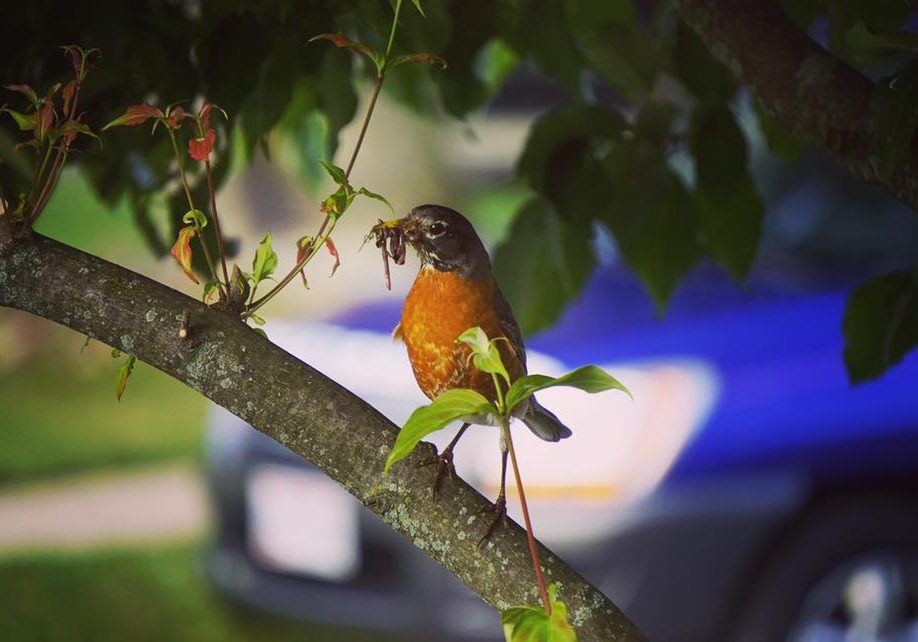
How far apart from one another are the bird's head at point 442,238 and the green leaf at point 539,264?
0.24 meters

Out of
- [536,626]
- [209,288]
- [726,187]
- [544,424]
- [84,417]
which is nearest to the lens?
[536,626]

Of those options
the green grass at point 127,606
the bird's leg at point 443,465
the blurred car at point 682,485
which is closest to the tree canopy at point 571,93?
the bird's leg at point 443,465

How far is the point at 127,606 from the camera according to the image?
2.31 metres

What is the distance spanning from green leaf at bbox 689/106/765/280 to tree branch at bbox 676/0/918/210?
0.07 m

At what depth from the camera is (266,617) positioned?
2.14 metres

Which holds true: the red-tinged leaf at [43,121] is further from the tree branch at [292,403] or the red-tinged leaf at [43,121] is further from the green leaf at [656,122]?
the green leaf at [656,122]

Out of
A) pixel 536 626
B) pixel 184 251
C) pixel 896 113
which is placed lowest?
pixel 536 626

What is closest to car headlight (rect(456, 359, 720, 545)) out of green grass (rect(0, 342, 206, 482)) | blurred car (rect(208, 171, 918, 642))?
blurred car (rect(208, 171, 918, 642))

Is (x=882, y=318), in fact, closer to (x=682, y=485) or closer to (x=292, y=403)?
(x=292, y=403)

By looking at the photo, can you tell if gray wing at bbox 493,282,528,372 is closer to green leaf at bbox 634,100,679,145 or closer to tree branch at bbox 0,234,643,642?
tree branch at bbox 0,234,643,642

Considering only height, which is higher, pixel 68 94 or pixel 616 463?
pixel 616 463

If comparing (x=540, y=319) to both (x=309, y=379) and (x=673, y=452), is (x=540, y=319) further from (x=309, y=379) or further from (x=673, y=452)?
(x=673, y=452)

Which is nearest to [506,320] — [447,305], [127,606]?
[447,305]

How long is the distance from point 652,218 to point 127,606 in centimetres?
184
